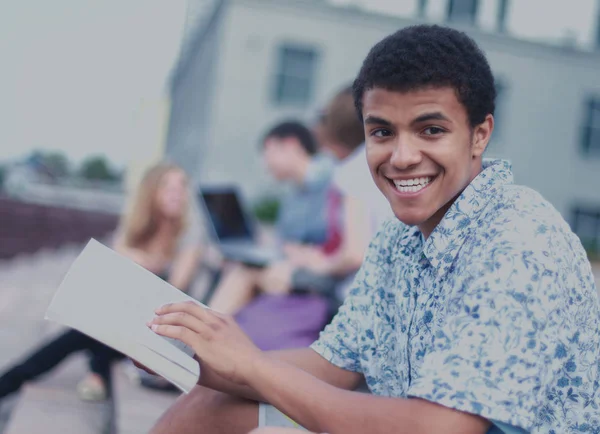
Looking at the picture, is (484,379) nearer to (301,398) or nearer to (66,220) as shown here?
(301,398)

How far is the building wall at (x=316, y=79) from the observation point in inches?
666

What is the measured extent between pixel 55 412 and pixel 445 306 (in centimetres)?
226

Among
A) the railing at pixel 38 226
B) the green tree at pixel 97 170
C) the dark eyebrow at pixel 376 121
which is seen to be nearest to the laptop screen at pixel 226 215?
the dark eyebrow at pixel 376 121

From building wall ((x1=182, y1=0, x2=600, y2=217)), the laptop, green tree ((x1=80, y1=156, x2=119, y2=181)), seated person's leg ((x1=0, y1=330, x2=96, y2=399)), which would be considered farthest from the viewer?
green tree ((x1=80, y1=156, x2=119, y2=181))

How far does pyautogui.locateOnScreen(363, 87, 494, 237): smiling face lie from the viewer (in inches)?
54.7

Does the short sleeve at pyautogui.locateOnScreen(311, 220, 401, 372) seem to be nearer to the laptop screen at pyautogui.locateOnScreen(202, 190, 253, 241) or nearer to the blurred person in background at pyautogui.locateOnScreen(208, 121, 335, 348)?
the blurred person in background at pyautogui.locateOnScreen(208, 121, 335, 348)

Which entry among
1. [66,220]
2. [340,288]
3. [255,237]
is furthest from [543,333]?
[66,220]

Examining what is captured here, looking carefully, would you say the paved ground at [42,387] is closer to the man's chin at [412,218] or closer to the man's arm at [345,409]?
the man's arm at [345,409]

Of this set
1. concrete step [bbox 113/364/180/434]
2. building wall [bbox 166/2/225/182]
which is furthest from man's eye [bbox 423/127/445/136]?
building wall [bbox 166/2/225/182]

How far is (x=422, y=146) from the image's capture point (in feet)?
4.69

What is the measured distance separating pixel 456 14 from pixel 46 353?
58.6ft

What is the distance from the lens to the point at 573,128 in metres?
18.8

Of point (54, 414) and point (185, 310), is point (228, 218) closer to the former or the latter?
point (54, 414)

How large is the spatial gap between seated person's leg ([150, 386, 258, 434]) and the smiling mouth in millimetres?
613
